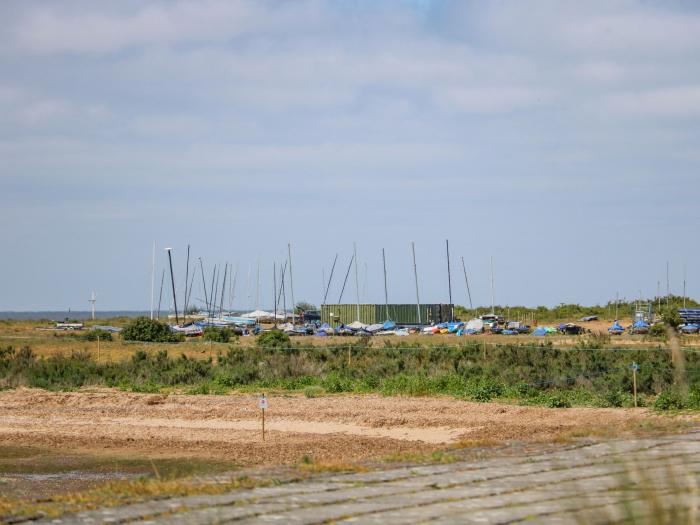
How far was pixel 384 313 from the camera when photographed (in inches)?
3780

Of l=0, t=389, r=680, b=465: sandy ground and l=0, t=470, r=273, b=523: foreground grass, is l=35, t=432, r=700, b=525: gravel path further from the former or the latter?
l=0, t=389, r=680, b=465: sandy ground

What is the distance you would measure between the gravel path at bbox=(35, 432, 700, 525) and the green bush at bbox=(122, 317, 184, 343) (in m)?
47.9

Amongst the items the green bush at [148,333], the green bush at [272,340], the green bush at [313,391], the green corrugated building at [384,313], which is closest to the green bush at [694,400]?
the green bush at [313,391]

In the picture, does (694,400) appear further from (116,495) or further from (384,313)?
(384,313)

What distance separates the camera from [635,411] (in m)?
23.9

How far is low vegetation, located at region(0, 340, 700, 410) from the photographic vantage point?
28250mm

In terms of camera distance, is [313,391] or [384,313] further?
[384,313]

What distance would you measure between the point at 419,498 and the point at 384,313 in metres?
85.2

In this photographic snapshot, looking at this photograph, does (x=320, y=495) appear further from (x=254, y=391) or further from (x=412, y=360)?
(x=412, y=360)

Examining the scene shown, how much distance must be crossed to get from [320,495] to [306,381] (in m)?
23.2

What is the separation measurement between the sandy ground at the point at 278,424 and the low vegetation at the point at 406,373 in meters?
1.62

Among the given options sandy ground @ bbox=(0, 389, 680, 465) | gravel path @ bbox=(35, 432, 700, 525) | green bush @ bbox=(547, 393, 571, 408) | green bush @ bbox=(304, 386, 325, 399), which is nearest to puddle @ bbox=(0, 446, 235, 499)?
sandy ground @ bbox=(0, 389, 680, 465)

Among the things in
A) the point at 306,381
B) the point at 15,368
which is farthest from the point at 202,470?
the point at 15,368

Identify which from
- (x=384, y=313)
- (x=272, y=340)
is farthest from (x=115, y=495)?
(x=384, y=313)
